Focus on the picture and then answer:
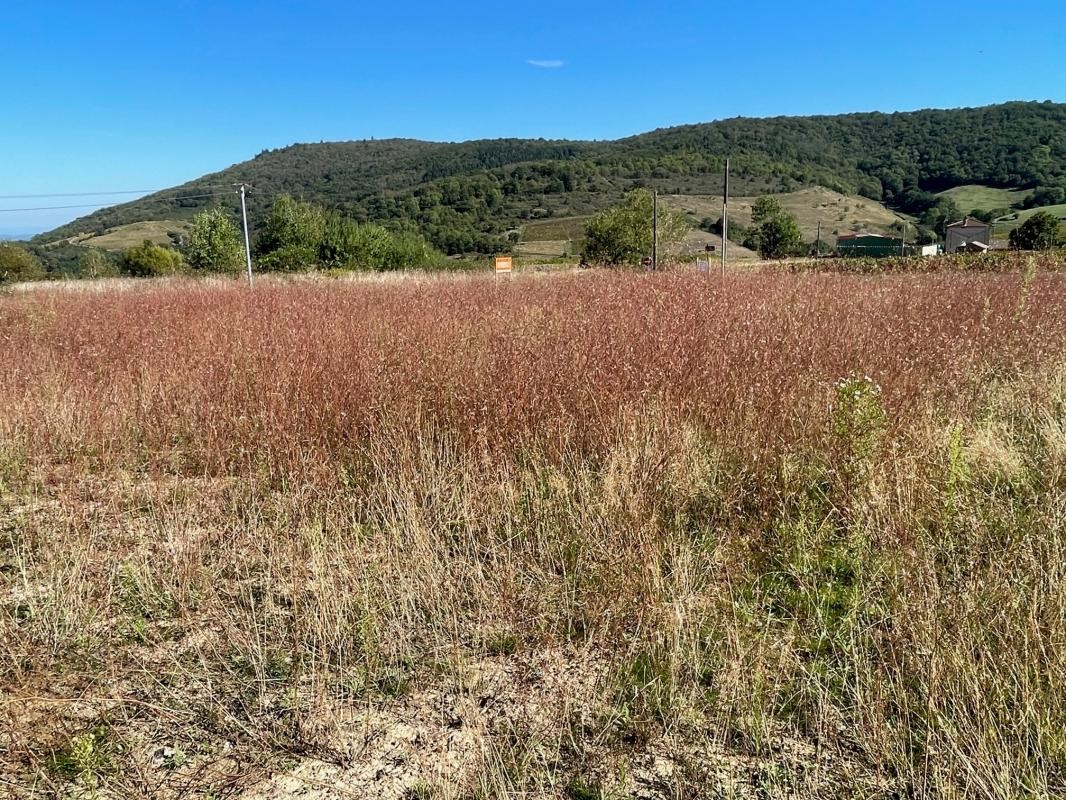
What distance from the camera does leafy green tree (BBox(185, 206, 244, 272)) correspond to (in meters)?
37.9

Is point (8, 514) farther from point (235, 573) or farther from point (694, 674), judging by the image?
point (694, 674)

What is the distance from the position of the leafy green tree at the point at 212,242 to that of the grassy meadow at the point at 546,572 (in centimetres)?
3852

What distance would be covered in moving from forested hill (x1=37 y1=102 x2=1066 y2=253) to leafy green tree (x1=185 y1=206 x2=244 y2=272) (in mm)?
39701

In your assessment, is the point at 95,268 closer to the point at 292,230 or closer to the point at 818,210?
the point at 292,230

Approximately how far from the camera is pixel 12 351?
574 centimetres

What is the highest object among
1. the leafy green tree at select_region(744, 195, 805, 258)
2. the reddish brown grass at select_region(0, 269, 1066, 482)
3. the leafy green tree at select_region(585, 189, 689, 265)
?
the leafy green tree at select_region(744, 195, 805, 258)

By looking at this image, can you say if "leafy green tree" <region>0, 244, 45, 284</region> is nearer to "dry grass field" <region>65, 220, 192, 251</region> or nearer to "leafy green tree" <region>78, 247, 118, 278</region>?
"leafy green tree" <region>78, 247, 118, 278</region>

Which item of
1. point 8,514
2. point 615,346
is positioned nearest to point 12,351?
point 8,514

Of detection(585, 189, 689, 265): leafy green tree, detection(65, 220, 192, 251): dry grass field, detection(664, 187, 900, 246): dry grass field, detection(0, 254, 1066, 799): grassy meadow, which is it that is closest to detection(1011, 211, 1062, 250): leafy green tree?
detection(664, 187, 900, 246): dry grass field

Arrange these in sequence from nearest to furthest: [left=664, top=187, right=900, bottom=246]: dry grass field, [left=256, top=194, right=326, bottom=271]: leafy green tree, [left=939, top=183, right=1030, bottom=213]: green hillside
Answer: [left=256, top=194, right=326, bottom=271]: leafy green tree, [left=939, top=183, right=1030, bottom=213]: green hillside, [left=664, top=187, right=900, bottom=246]: dry grass field

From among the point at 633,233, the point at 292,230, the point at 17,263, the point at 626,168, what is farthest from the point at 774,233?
the point at 626,168

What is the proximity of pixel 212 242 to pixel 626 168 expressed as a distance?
120149 mm

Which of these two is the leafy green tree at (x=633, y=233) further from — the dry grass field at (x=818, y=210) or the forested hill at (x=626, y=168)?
the dry grass field at (x=818, y=210)

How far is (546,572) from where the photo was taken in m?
2.34
